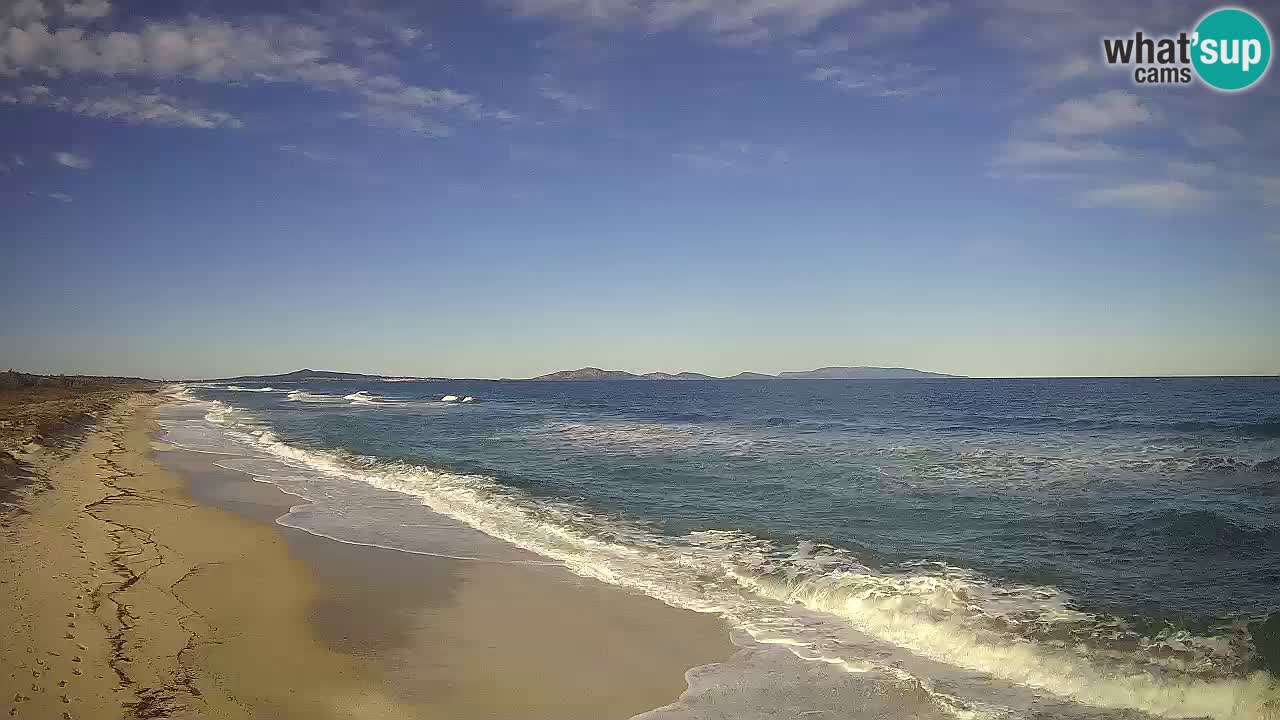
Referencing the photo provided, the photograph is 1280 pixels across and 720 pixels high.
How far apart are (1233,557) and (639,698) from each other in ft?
30.9

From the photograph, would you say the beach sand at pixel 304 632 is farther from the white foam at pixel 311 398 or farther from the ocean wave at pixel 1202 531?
the white foam at pixel 311 398

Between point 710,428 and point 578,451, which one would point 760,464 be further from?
point 710,428

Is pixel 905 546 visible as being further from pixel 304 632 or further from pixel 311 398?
pixel 311 398

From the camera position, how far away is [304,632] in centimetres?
729

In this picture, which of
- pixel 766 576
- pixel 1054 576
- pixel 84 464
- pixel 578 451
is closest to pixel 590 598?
pixel 766 576

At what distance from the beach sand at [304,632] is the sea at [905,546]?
766 mm

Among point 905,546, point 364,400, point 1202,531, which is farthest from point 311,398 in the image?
point 1202,531

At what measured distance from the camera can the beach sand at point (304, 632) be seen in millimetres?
5664

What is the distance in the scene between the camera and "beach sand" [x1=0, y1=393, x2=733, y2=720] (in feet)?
18.6

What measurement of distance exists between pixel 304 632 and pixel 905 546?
341 inches

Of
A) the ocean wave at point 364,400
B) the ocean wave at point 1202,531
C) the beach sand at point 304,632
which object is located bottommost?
the beach sand at point 304,632

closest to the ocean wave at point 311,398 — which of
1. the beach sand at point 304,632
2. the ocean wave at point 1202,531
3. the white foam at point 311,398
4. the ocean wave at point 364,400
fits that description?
the white foam at point 311,398

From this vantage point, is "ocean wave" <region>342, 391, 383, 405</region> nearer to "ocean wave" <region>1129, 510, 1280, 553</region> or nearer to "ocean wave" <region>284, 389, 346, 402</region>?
"ocean wave" <region>284, 389, 346, 402</region>

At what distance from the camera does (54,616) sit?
23.1 ft
